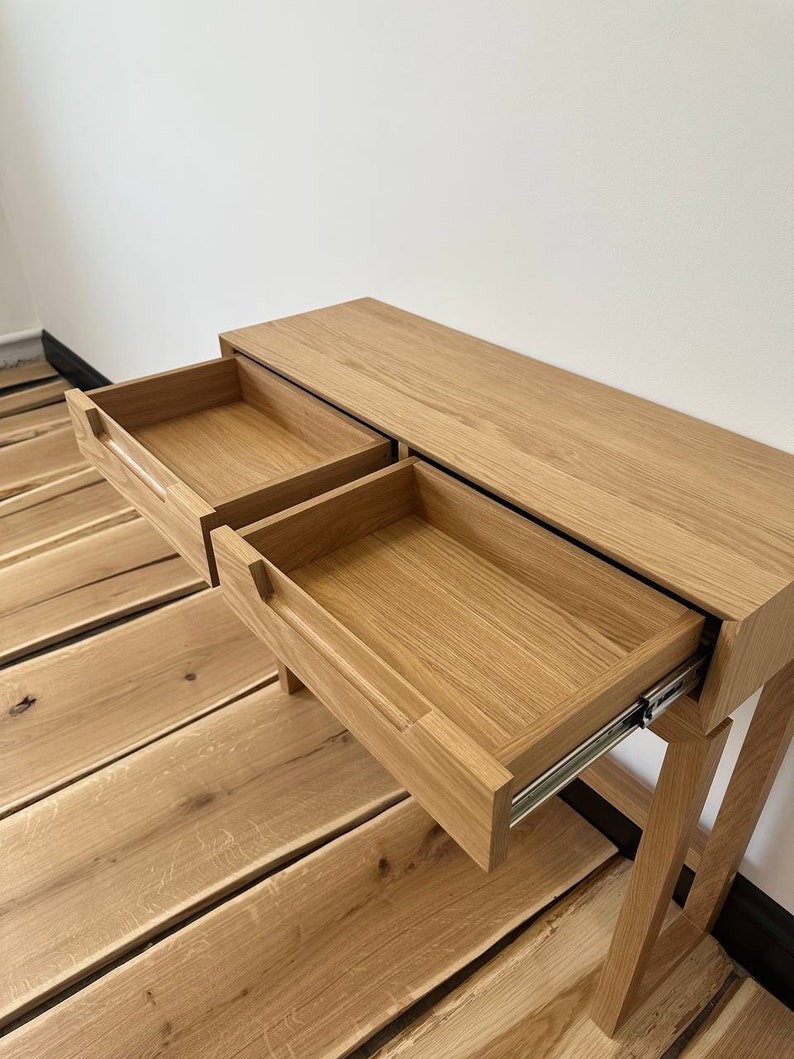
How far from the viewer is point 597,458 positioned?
841mm

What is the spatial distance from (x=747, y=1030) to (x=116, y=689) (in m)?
1.17

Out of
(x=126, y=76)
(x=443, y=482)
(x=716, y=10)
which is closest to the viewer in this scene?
(x=716, y=10)

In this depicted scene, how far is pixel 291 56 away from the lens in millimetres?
1324

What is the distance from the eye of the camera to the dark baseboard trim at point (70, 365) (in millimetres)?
2652

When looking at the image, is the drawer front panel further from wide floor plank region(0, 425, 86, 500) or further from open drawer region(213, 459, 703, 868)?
wide floor plank region(0, 425, 86, 500)

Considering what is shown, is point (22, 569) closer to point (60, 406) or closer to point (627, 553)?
point (60, 406)

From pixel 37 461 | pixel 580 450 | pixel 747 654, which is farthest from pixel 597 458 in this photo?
pixel 37 461

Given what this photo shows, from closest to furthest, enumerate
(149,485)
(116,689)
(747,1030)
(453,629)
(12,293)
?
1. (453,629)
2. (149,485)
3. (747,1030)
4. (116,689)
5. (12,293)

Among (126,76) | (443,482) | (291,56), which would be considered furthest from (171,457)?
(126,76)

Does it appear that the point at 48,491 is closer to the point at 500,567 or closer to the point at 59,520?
the point at 59,520

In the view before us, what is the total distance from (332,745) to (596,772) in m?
0.47

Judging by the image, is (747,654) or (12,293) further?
(12,293)

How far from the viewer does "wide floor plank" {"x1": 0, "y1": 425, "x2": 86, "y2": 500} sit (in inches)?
86.3

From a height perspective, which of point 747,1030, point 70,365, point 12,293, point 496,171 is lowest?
point 747,1030
